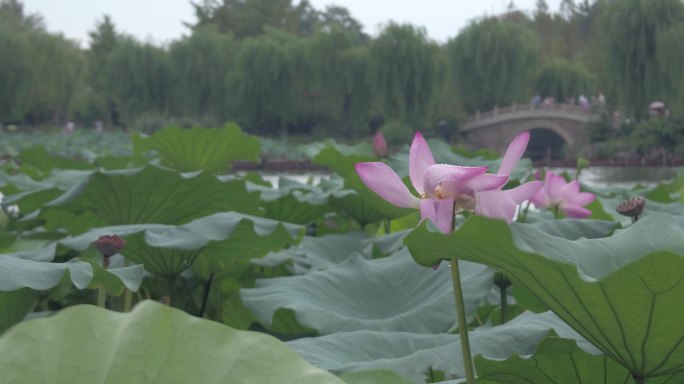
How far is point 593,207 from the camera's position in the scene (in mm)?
1674

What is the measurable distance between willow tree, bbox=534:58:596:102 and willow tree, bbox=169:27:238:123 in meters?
8.59

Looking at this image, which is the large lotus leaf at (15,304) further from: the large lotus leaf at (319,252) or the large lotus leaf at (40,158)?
the large lotus leaf at (40,158)

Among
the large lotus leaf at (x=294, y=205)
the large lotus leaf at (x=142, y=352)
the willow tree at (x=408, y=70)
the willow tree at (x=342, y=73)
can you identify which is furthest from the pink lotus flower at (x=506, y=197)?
the willow tree at (x=342, y=73)

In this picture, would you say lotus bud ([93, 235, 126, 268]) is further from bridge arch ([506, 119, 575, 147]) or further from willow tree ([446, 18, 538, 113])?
bridge arch ([506, 119, 575, 147])

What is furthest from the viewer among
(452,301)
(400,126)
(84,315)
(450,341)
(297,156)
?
(400,126)

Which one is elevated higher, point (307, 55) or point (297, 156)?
point (307, 55)

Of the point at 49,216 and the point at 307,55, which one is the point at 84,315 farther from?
the point at 307,55

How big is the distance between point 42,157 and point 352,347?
2240 millimetres

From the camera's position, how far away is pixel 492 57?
2230cm

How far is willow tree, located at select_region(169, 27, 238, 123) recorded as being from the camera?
24.0 m

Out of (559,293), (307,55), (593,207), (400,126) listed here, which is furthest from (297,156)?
(559,293)

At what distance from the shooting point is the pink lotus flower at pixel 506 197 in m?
0.61

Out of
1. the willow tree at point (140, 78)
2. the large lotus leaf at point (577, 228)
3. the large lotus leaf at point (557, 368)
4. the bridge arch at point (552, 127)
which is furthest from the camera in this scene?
the willow tree at point (140, 78)

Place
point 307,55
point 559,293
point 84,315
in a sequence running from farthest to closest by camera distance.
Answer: point 307,55
point 559,293
point 84,315
